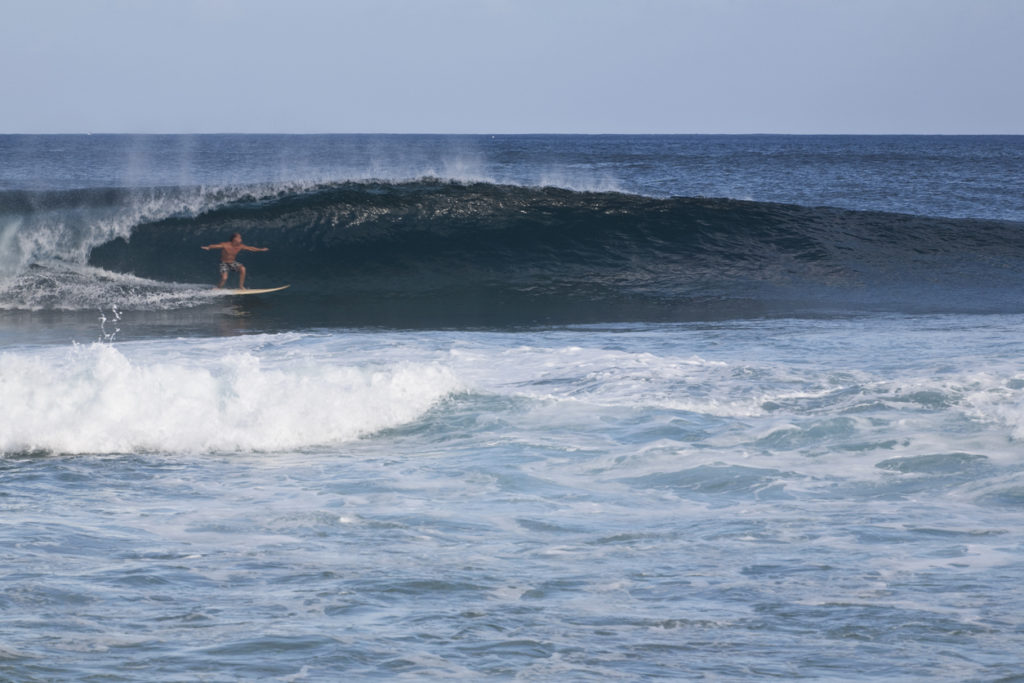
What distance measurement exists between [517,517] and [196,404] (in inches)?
142

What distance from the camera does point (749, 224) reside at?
2267 cm

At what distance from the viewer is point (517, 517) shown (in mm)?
6133

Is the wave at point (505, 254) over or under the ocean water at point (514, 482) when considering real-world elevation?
over

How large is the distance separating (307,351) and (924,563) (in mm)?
7984

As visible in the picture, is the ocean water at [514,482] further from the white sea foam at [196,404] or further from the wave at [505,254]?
the wave at [505,254]

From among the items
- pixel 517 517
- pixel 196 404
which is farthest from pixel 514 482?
pixel 196 404

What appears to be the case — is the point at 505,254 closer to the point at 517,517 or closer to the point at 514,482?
the point at 514,482

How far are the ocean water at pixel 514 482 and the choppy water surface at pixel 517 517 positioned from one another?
0.02 metres

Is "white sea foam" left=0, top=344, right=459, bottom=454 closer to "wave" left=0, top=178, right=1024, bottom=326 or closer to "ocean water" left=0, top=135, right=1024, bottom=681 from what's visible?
"ocean water" left=0, top=135, right=1024, bottom=681

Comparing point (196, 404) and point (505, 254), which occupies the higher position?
point (505, 254)

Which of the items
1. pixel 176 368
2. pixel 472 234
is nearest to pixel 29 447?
pixel 176 368

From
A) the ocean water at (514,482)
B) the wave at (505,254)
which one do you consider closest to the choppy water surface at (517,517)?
the ocean water at (514,482)

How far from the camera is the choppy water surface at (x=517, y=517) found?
4309 millimetres

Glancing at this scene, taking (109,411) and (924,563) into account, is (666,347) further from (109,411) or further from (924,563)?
(924,563)
